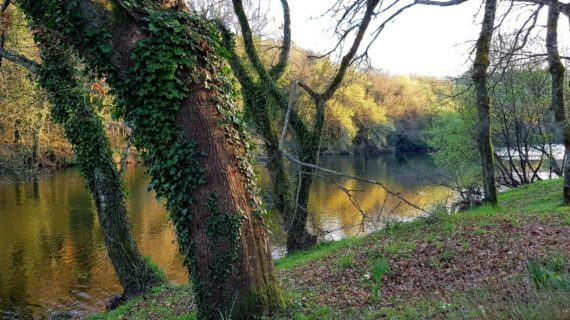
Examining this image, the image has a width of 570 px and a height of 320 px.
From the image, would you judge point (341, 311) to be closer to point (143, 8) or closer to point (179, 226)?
point (179, 226)

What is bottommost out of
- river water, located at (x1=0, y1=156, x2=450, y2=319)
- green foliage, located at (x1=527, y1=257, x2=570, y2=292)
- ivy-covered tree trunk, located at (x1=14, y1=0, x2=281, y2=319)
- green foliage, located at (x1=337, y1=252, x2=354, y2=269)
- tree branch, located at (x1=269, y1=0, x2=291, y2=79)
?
river water, located at (x1=0, y1=156, x2=450, y2=319)

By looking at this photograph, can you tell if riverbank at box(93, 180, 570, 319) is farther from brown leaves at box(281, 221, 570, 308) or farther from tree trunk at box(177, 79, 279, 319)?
tree trunk at box(177, 79, 279, 319)

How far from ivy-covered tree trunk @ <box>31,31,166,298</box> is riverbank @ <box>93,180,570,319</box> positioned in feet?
2.86

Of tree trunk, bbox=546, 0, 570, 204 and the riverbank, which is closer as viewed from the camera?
the riverbank

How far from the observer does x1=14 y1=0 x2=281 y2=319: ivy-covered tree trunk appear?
5.15m

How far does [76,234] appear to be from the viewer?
18531mm

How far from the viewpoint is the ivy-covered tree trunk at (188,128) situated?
515cm

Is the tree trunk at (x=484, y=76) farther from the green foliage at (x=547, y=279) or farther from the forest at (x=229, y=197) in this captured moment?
the green foliage at (x=547, y=279)

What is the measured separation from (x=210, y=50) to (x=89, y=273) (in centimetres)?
1198

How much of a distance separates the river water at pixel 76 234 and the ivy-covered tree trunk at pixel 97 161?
2585 millimetres

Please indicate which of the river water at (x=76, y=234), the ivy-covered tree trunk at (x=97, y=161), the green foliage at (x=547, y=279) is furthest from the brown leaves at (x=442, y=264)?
the ivy-covered tree trunk at (x=97, y=161)

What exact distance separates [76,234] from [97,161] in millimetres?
10322

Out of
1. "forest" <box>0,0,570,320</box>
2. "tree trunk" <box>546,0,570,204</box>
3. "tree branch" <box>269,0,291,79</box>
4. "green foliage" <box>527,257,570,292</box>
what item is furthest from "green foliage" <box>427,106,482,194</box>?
"green foliage" <box>527,257,570,292</box>

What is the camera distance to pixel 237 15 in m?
12.1
